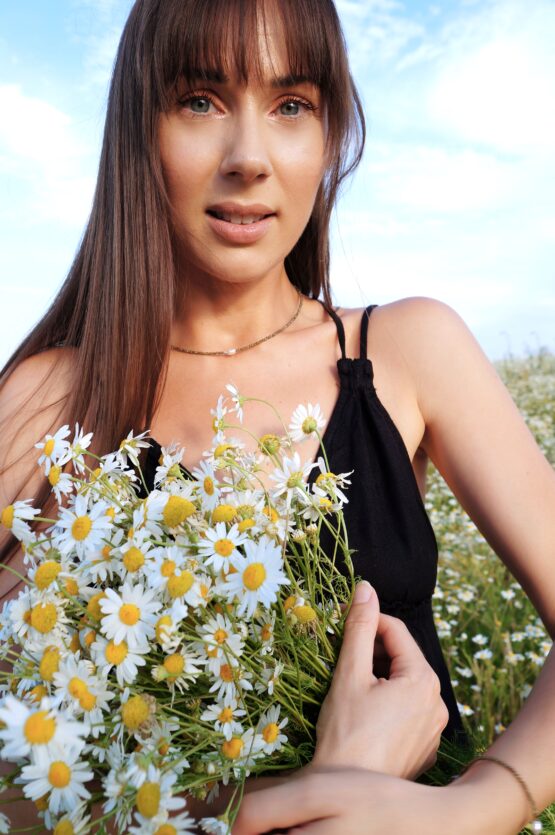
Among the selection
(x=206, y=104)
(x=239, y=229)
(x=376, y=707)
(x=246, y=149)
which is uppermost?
(x=206, y=104)

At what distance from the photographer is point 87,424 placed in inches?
74.1

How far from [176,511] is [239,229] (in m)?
0.95

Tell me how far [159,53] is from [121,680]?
1368 millimetres

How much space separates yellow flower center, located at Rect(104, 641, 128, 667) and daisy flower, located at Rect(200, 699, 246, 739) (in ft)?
0.43

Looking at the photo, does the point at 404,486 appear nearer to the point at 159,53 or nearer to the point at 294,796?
the point at 294,796

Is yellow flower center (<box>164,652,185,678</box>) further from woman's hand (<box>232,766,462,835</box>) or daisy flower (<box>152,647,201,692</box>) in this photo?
woman's hand (<box>232,766,462,835</box>)

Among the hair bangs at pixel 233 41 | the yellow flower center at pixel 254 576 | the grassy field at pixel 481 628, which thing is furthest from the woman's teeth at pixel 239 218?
the grassy field at pixel 481 628

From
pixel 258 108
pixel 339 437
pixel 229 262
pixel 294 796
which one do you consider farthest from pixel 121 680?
pixel 258 108

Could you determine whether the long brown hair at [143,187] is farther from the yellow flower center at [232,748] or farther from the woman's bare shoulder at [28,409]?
the yellow flower center at [232,748]

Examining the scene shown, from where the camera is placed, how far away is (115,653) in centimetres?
88

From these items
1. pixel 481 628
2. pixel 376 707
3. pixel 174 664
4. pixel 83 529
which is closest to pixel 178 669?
pixel 174 664

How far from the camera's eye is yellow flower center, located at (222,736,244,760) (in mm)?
920

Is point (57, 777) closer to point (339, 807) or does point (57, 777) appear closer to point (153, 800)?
Result: point (153, 800)

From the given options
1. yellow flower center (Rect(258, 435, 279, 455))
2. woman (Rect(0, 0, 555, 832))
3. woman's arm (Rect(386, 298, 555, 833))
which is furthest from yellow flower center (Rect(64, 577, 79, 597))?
woman's arm (Rect(386, 298, 555, 833))
